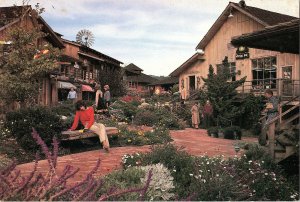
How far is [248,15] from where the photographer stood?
26656 millimetres

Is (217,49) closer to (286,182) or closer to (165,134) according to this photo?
(165,134)

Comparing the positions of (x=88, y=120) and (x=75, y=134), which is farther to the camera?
(x=88, y=120)

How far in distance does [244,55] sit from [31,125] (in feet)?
63.2

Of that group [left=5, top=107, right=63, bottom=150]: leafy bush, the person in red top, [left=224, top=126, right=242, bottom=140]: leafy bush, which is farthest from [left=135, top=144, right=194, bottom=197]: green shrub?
[left=224, top=126, right=242, bottom=140]: leafy bush

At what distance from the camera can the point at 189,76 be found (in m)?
32.8

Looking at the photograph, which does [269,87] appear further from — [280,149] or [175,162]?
[175,162]

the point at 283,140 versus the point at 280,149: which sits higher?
the point at 283,140

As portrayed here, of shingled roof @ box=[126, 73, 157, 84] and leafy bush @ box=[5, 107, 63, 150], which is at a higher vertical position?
shingled roof @ box=[126, 73, 157, 84]

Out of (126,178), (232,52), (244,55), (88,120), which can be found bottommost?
(126,178)

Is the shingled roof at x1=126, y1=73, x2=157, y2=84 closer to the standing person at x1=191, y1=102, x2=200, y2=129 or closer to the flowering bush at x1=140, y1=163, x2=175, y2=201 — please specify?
the standing person at x1=191, y1=102, x2=200, y2=129

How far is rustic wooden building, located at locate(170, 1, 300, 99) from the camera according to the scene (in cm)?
2512

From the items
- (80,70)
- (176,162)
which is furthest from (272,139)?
(80,70)

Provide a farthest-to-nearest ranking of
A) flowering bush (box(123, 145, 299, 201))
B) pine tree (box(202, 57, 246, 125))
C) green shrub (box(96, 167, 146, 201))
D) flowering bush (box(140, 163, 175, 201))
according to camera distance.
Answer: pine tree (box(202, 57, 246, 125))
flowering bush (box(123, 145, 299, 201))
green shrub (box(96, 167, 146, 201))
flowering bush (box(140, 163, 175, 201))

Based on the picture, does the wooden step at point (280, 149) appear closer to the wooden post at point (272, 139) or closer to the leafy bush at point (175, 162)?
the wooden post at point (272, 139)
